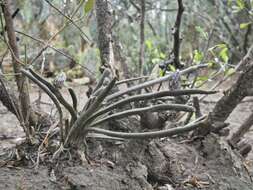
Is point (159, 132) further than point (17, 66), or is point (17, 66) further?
point (17, 66)

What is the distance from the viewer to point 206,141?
4.25 ft

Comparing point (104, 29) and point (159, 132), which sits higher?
point (104, 29)

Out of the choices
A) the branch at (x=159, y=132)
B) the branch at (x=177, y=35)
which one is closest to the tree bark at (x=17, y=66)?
the branch at (x=159, y=132)

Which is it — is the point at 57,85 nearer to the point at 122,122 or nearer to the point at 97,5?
the point at 122,122

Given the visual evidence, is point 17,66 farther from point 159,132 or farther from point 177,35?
point 177,35

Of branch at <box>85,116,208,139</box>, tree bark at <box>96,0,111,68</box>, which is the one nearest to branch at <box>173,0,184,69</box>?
tree bark at <box>96,0,111,68</box>

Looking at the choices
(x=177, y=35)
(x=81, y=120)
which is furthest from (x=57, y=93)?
(x=177, y=35)

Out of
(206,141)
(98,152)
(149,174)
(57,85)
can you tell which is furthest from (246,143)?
(57,85)

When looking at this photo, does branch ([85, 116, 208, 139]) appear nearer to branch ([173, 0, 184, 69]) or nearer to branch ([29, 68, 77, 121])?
branch ([29, 68, 77, 121])

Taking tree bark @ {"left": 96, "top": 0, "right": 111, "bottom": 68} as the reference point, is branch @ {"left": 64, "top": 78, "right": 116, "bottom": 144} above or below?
below

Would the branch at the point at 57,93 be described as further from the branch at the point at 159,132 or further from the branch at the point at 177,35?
the branch at the point at 177,35

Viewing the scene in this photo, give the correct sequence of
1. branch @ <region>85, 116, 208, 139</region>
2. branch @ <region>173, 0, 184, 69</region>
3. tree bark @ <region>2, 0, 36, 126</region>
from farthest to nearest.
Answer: branch @ <region>173, 0, 184, 69</region>
tree bark @ <region>2, 0, 36, 126</region>
branch @ <region>85, 116, 208, 139</region>

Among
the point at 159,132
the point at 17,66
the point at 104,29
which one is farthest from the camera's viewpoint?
the point at 104,29

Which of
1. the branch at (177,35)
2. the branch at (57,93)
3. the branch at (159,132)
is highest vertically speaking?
the branch at (177,35)
